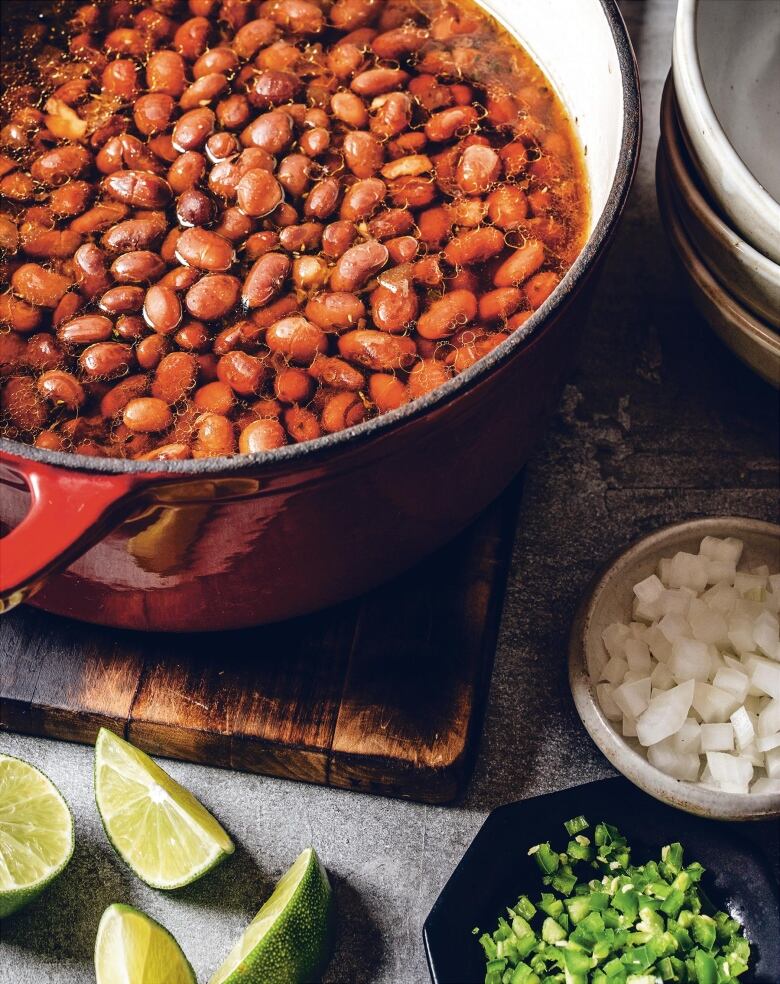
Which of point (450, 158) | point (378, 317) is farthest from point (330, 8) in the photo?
point (378, 317)

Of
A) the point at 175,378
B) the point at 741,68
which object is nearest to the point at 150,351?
the point at 175,378

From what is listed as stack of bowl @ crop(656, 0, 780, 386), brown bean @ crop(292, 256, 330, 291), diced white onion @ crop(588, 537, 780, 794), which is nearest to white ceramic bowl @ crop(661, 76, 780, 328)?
stack of bowl @ crop(656, 0, 780, 386)

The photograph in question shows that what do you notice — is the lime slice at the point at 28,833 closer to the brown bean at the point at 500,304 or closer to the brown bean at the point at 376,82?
the brown bean at the point at 500,304

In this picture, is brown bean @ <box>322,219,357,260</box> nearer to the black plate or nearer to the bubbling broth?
the bubbling broth

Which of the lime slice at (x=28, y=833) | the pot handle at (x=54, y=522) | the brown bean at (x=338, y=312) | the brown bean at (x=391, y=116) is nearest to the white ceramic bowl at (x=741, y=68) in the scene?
the brown bean at (x=391, y=116)

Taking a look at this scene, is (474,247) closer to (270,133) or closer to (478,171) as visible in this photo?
(478,171)
